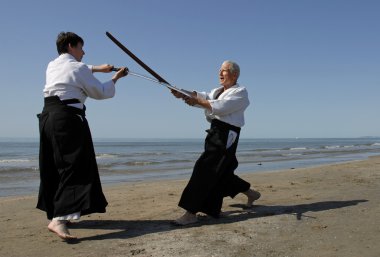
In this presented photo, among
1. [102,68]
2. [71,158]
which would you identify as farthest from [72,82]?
[71,158]

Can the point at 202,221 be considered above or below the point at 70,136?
below

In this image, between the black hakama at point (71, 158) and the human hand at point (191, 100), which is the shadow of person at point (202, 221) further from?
the human hand at point (191, 100)

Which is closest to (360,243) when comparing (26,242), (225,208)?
(225,208)

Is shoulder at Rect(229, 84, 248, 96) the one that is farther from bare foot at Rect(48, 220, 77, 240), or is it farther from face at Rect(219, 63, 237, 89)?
bare foot at Rect(48, 220, 77, 240)

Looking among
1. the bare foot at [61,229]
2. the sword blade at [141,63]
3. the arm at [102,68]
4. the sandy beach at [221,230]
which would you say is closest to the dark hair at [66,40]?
the arm at [102,68]

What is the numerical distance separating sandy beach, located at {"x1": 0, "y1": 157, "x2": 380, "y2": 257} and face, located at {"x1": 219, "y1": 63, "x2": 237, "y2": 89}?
148 centimetres

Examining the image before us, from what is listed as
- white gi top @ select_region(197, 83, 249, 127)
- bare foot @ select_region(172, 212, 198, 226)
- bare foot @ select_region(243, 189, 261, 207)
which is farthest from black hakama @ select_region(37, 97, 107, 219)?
bare foot @ select_region(243, 189, 261, 207)

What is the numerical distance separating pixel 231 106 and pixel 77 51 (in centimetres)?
163

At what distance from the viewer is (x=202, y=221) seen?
4.38 meters

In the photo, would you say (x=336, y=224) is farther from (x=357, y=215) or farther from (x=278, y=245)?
(x=278, y=245)

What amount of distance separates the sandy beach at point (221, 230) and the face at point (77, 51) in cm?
168

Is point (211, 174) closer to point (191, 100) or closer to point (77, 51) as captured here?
point (191, 100)

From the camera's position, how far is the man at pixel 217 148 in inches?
168

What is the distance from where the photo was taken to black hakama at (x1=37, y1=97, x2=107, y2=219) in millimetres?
3664
